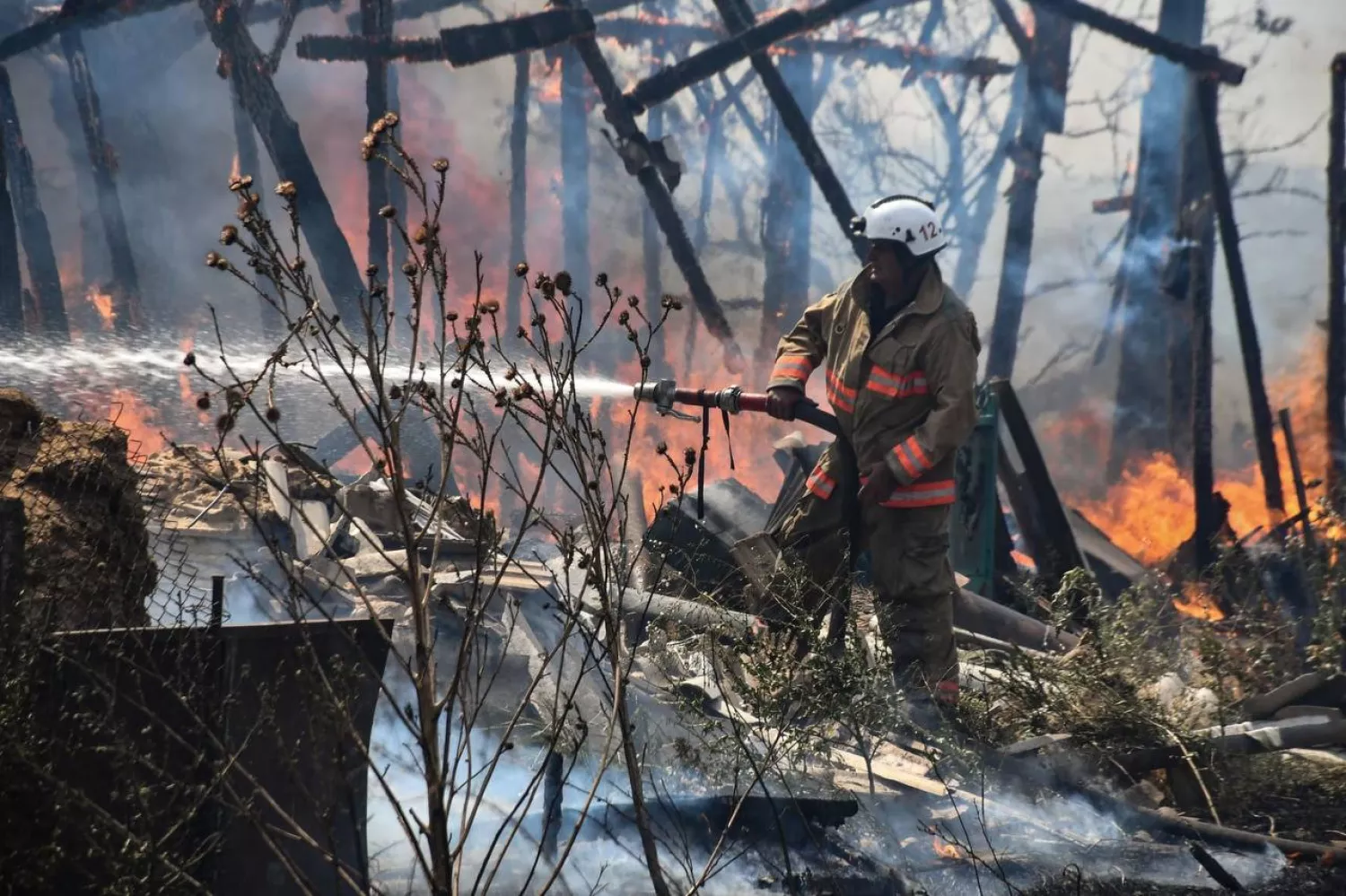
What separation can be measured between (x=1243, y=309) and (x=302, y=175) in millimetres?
8239

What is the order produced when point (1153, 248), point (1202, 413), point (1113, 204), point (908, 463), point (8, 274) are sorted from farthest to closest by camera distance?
point (1113, 204) → point (1153, 248) → point (1202, 413) → point (8, 274) → point (908, 463)

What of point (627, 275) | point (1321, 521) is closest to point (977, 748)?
point (1321, 521)

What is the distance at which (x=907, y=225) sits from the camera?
4.58m

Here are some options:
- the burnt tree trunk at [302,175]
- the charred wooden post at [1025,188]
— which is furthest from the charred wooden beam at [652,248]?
the burnt tree trunk at [302,175]

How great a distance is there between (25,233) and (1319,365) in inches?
533

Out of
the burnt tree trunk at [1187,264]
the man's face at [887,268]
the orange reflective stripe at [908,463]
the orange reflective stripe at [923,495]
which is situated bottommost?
the orange reflective stripe at [923,495]

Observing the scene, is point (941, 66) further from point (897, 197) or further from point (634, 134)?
point (897, 197)

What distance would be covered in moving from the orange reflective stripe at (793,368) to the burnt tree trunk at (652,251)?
9449 mm

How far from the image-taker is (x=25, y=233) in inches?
432

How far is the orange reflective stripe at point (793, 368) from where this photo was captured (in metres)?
4.89

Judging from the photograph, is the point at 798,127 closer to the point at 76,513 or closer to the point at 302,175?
the point at 302,175

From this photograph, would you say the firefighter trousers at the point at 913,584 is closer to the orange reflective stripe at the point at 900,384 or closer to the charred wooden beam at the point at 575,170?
the orange reflective stripe at the point at 900,384

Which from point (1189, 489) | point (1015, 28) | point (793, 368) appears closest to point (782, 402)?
point (793, 368)

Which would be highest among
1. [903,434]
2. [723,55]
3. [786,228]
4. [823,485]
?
[786,228]
